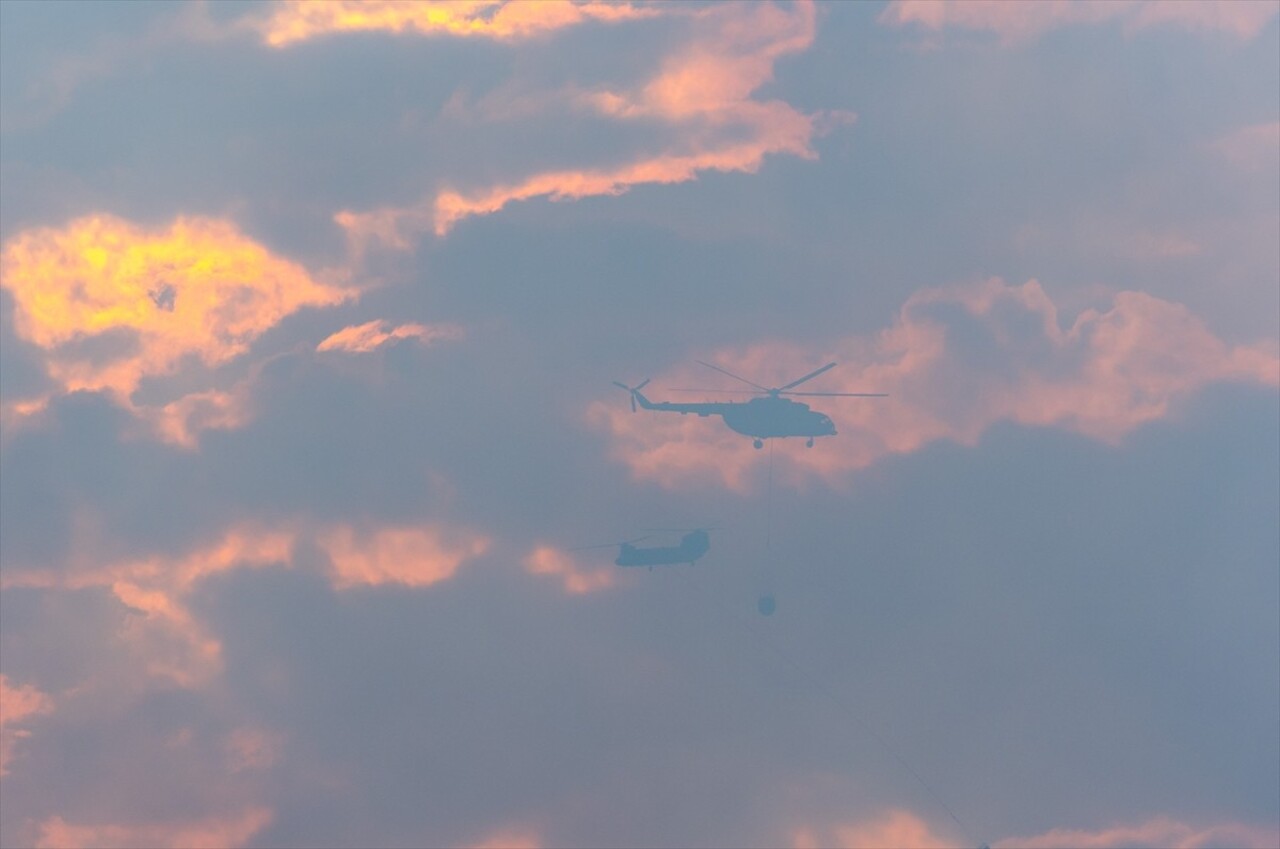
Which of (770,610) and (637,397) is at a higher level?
(637,397)

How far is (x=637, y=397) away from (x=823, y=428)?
481 inches

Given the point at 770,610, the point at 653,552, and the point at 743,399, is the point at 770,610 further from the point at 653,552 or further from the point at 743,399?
the point at 743,399

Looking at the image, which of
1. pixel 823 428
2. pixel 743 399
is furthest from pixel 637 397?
pixel 823 428

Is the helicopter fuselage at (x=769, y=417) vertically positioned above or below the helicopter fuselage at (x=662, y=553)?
above

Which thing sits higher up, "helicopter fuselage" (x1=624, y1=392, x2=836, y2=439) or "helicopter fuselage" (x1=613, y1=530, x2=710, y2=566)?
"helicopter fuselage" (x1=624, y1=392, x2=836, y2=439)

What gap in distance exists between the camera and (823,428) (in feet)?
254

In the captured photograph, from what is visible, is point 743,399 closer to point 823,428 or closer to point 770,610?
point 823,428

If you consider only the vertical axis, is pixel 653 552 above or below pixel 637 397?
below

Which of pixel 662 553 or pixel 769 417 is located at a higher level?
pixel 769 417

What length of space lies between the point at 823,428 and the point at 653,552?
13.7 metres

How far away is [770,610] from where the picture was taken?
73438mm

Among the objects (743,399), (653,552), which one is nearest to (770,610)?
(653,552)

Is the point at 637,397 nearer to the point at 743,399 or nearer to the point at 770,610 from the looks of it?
the point at 743,399

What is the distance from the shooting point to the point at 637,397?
7519 cm
